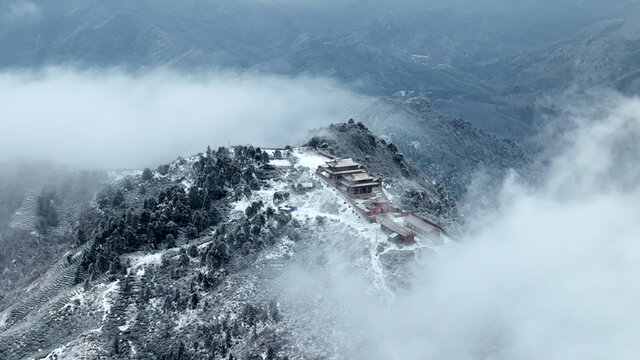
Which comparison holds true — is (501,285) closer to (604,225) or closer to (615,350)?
(615,350)

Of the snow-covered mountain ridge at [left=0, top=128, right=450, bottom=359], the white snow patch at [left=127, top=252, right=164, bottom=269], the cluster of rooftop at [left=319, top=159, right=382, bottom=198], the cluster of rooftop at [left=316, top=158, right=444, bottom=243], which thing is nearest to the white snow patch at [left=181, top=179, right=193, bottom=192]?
the snow-covered mountain ridge at [left=0, top=128, right=450, bottom=359]

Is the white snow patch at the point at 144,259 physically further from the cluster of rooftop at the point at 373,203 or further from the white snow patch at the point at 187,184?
the cluster of rooftop at the point at 373,203

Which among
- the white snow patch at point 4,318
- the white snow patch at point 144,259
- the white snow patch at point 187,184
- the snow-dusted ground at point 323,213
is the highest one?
the white snow patch at point 187,184

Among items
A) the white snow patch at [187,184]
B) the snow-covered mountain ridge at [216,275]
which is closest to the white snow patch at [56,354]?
the snow-covered mountain ridge at [216,275]

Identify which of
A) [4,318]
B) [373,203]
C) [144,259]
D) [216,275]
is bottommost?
[4,318]

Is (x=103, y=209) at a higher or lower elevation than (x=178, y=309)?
higher

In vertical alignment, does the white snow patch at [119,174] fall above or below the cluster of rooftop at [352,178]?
above

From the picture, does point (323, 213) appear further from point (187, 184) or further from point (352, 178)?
point (187, 184)

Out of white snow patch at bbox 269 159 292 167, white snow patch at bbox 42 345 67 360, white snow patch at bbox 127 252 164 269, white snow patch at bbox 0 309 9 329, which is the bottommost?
white snow patch at bbox 42 345 67 360

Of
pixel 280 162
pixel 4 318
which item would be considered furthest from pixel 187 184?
pixel 4 318

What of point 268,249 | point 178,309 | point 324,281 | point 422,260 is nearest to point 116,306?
point 178,309

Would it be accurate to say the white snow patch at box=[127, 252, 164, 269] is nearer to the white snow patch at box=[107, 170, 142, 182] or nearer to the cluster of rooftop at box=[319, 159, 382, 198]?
the cluster of rooftop at box=[319, 159, 382, 198]
